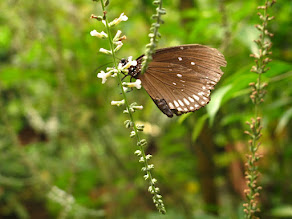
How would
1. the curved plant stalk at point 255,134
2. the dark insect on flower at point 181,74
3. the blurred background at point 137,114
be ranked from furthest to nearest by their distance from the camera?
the blurred background at point 137,114, the dark insect on flower at point 181,74, the curved plant stalk at point 255,134

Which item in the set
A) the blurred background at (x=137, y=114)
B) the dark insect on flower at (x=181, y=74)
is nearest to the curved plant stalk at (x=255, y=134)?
the dark insect on flower at (x=181, y=74)

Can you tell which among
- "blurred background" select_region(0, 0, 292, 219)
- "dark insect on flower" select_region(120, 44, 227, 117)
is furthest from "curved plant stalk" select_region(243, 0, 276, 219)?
"blurred background" select_region(0, 0, 292, 219)

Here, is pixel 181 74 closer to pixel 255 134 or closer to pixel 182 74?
pixel 182 74

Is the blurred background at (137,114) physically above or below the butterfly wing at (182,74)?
above

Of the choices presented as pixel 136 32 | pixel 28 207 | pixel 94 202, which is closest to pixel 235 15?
pixel 136 32

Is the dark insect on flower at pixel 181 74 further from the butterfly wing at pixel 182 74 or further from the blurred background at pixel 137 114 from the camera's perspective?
the blurred background at pixel 137 114

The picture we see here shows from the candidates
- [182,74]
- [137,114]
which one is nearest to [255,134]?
[182,74]

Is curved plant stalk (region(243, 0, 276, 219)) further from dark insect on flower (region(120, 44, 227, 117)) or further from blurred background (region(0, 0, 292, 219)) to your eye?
blurred background (region(0, 0, 292, 219))
